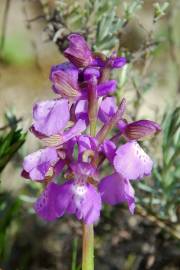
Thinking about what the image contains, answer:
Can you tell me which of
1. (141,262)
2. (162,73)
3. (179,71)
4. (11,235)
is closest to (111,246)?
(141,262)

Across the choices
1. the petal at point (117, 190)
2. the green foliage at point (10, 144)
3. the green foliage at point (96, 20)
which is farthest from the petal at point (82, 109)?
the green foliage at point (96, 20)

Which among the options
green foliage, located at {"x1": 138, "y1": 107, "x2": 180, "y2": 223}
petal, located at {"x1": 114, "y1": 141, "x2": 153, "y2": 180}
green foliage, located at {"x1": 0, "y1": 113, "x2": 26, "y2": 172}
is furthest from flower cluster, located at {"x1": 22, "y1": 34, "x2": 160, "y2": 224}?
green foliage, located at {"x1": 138, "y1": 107, "x2": 180, "y2": 223}

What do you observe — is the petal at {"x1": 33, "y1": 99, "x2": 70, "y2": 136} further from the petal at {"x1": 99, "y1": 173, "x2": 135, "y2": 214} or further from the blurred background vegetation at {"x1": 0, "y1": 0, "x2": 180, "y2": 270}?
the blurred background vegetation at {"x1": 0, "y1": 0, "x2": 180, "y2": 270}

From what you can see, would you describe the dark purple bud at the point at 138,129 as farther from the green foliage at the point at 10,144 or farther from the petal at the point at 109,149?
the green foliage at the point at 10,144

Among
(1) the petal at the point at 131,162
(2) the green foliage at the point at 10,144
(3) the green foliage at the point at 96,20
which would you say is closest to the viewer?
(1) the petal at the point at 131,162

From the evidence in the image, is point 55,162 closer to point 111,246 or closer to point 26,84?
point 111,246

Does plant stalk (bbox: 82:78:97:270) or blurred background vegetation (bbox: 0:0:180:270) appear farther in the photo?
blurred background vegetation (bbox: 0:0:180:270)

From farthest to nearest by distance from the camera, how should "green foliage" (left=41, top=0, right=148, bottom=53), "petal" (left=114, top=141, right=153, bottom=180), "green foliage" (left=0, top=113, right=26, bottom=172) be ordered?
"green foliage" (left=41, top=0, right=148, bottom=53), "green foliage" (left=0, top=113, right=26, bottom=172), "petal" (left=114, top=141, right=153, bottom=180)
